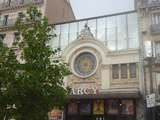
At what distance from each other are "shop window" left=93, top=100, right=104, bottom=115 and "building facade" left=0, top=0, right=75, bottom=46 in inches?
470

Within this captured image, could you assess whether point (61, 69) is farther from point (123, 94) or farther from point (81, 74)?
point (81, 74)

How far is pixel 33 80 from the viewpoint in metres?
16.1

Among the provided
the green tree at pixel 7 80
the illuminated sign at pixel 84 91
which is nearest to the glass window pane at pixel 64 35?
the illuminated sign at pixel 84 91

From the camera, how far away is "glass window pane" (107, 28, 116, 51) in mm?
27156

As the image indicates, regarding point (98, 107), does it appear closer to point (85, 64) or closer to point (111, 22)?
point (85, 64)

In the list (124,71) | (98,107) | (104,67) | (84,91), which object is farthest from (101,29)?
(98,107)

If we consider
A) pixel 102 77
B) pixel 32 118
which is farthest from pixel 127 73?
pixel 32 118

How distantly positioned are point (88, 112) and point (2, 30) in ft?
46.8

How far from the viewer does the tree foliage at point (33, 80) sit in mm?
15969

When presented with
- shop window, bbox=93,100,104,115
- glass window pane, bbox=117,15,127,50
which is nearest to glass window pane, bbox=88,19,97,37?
glass window pane, bbox=117,15,127,50

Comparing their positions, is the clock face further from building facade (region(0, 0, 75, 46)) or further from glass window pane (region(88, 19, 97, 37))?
building facade (region(0, 0, 75, 46))

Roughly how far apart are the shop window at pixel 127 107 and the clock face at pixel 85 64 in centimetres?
418

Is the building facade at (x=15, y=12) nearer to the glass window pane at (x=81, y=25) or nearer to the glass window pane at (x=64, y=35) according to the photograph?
the glass window pane at (x=64, y=35)

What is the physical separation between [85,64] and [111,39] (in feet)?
10.9
